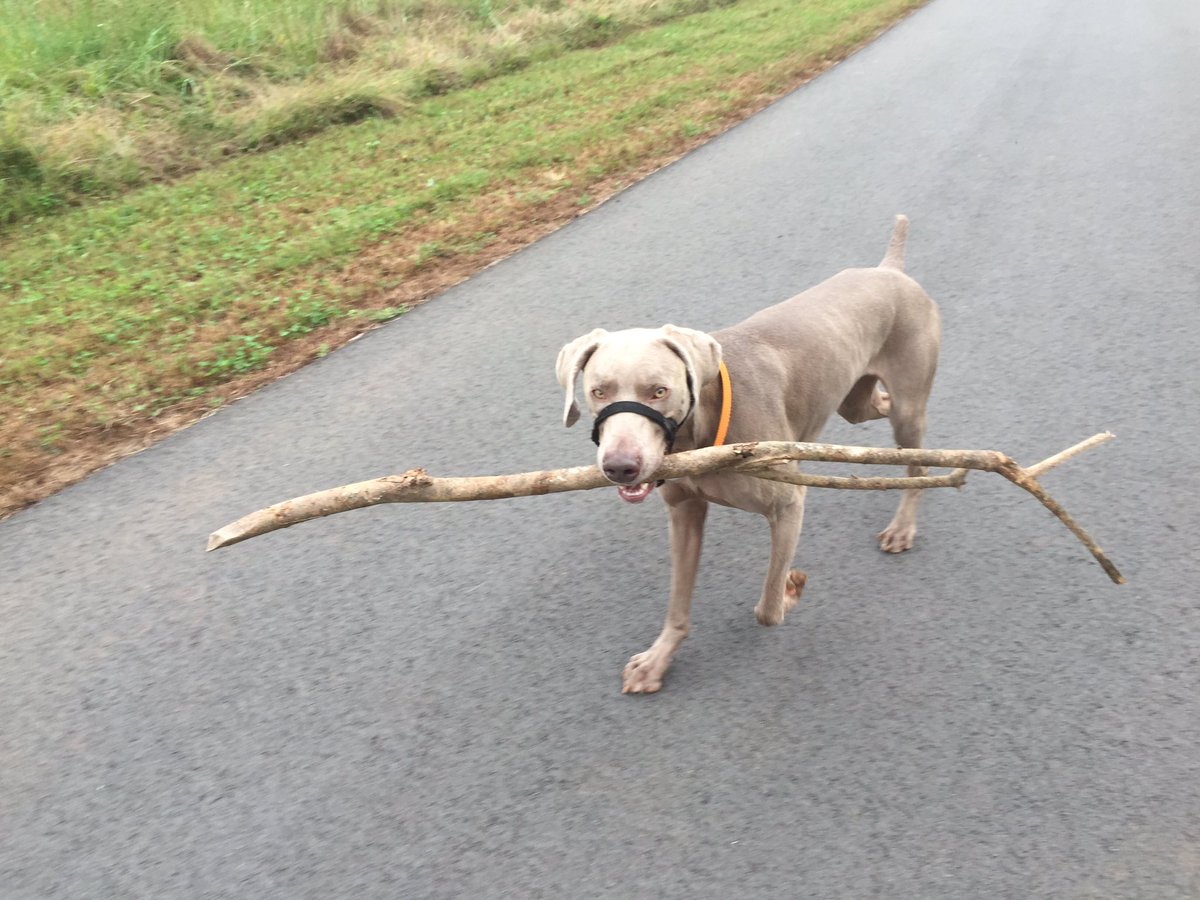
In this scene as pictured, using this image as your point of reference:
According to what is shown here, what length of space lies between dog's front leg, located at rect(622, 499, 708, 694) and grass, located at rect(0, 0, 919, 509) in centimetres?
327

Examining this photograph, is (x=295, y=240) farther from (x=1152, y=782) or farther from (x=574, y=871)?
(x=1152, y=782)

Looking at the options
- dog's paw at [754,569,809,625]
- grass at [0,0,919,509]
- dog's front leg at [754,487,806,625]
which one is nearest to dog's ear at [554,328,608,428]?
dog's front leg at [754,487,806,625]

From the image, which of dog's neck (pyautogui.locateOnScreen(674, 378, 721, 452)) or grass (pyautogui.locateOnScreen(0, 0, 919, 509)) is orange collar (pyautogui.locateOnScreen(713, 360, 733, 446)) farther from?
grass (pyautogui.locateOnScreen(0, 0, 919, 509))

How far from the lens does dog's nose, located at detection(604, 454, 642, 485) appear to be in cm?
293

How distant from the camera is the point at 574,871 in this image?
2924mm

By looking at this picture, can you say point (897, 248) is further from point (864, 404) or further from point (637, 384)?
point (637, 384)

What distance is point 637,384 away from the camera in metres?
3.11

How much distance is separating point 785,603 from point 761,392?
2.76 feet

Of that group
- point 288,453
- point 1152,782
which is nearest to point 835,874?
point 1152,782

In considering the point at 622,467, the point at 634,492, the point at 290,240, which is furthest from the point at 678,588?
the point at 290,240

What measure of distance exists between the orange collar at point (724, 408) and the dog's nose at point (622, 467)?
531 mm

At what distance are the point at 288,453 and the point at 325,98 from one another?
656 cm

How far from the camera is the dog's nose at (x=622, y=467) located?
2.93 metres

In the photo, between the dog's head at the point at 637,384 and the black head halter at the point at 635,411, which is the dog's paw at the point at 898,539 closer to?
the dog's head at the point at 637,384
